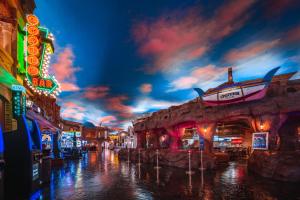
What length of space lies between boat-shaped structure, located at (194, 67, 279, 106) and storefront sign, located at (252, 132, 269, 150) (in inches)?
110

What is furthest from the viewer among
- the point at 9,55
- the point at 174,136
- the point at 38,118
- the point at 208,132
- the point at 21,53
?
the point at 174,136

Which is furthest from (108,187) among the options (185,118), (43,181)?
(185,118)

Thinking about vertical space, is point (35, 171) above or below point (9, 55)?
below

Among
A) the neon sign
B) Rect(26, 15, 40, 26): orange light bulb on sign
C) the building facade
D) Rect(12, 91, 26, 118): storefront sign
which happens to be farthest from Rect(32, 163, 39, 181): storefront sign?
Rect(26, 15, 40, 26): orange light bulb on sign

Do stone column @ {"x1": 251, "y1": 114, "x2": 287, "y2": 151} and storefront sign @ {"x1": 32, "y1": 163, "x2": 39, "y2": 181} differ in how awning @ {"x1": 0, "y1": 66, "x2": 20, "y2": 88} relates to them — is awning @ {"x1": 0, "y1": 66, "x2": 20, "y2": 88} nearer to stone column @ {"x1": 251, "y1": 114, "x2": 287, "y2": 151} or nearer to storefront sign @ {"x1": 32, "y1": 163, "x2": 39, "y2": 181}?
storefront sign @ {"x1": 32, "y1": 163, "x2": 39, "y2": 181}

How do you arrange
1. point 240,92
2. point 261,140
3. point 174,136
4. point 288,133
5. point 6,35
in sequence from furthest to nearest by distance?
point 174,136 < point 288,133 < point 240,92 < point 261,140 < point 6,35

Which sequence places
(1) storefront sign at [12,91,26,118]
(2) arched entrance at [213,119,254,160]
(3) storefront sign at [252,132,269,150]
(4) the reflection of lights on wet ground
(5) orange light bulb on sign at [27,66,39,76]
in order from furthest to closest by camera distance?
(2) arched entrance at [213,119,254,160] < (5) orange light bulb on sign at [27,66,39,76] < (3) storefront sign at [252,132,269,150] < (4) the reflection of lights on wet ground < (1) storefront sign at [12,91,26,118]

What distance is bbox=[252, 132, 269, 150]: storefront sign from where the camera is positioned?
14.3 meters

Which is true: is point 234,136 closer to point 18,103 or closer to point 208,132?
point 208,132

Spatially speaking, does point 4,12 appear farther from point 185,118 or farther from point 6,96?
point 185,118

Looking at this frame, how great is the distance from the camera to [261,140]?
1459 centimetres

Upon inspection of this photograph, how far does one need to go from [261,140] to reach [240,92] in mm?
3948

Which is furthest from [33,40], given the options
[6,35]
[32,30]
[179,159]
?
[179,159]

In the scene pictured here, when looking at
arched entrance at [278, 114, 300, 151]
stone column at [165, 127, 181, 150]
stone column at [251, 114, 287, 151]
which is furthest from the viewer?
stone column at [165, 127, 181, 150]
